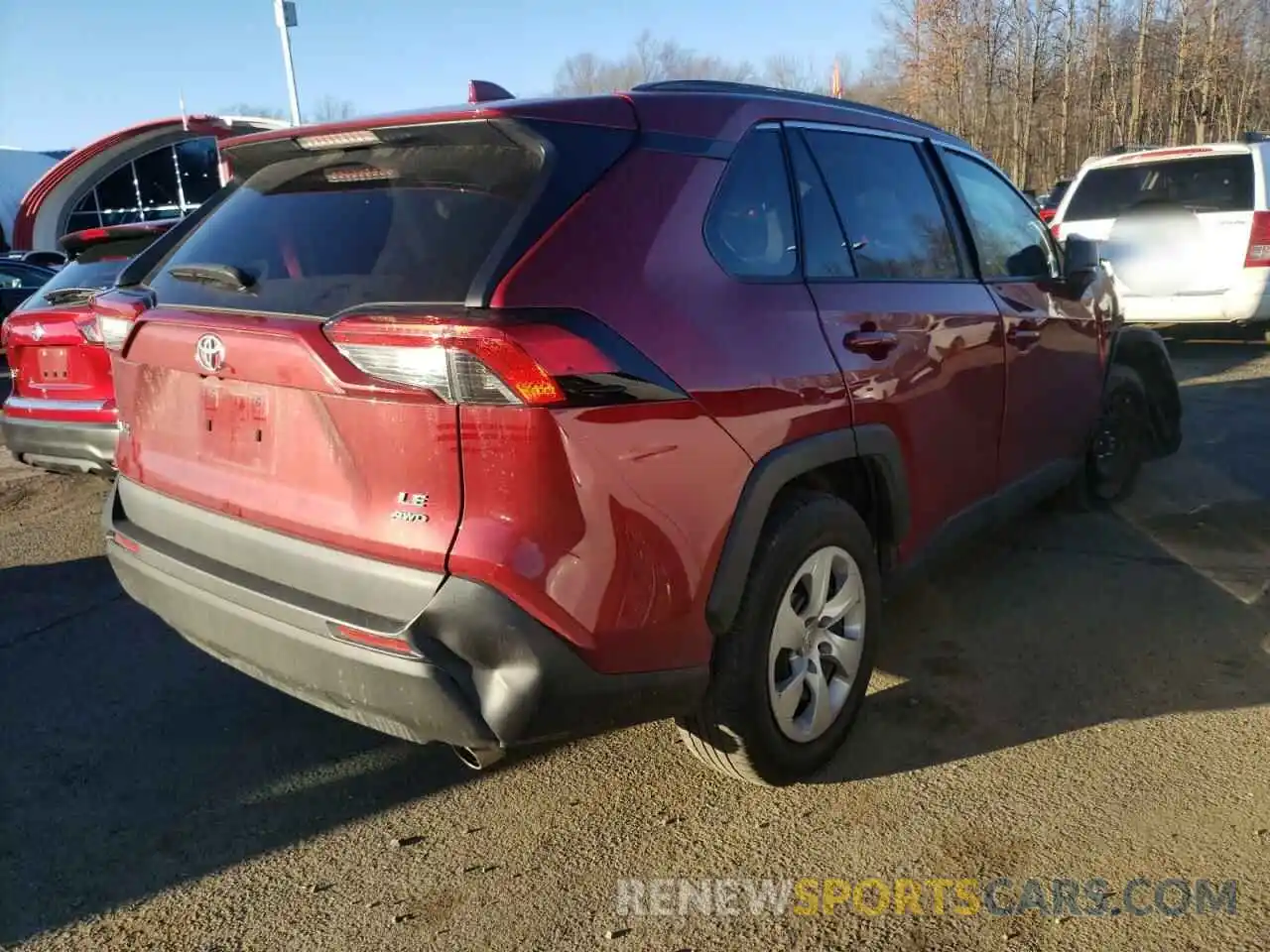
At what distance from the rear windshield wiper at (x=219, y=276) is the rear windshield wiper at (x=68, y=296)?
125 inches

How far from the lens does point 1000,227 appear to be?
4.11m

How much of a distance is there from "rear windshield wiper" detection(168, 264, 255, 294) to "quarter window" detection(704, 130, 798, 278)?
1163 millimetres

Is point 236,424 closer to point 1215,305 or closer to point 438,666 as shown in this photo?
point 438,666

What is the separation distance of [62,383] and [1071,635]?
5032 millimetres

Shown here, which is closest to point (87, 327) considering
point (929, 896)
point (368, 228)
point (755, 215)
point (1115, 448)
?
point (368, 228)

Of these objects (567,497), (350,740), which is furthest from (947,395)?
(350,740)

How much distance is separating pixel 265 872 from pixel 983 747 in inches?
82.3

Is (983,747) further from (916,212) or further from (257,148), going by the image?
(257,148)

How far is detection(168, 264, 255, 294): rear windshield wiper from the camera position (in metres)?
2.54

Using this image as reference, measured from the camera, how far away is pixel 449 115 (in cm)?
239

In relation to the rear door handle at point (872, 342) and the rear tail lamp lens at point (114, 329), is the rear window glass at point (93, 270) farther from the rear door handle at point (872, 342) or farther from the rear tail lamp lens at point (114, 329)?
A: the rear door handle at point (872, 342)

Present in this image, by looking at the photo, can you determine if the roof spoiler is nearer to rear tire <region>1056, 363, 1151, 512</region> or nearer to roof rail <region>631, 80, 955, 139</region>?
roof rail <region>631, 80, 955, 139</region>

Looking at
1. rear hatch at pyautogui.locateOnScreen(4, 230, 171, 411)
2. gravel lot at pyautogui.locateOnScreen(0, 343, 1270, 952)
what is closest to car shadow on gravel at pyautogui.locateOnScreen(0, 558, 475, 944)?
gravel lot at pyautogui.locateOnScreen(0, 343, 1270, 952)

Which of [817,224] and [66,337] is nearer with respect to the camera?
[817,224]
